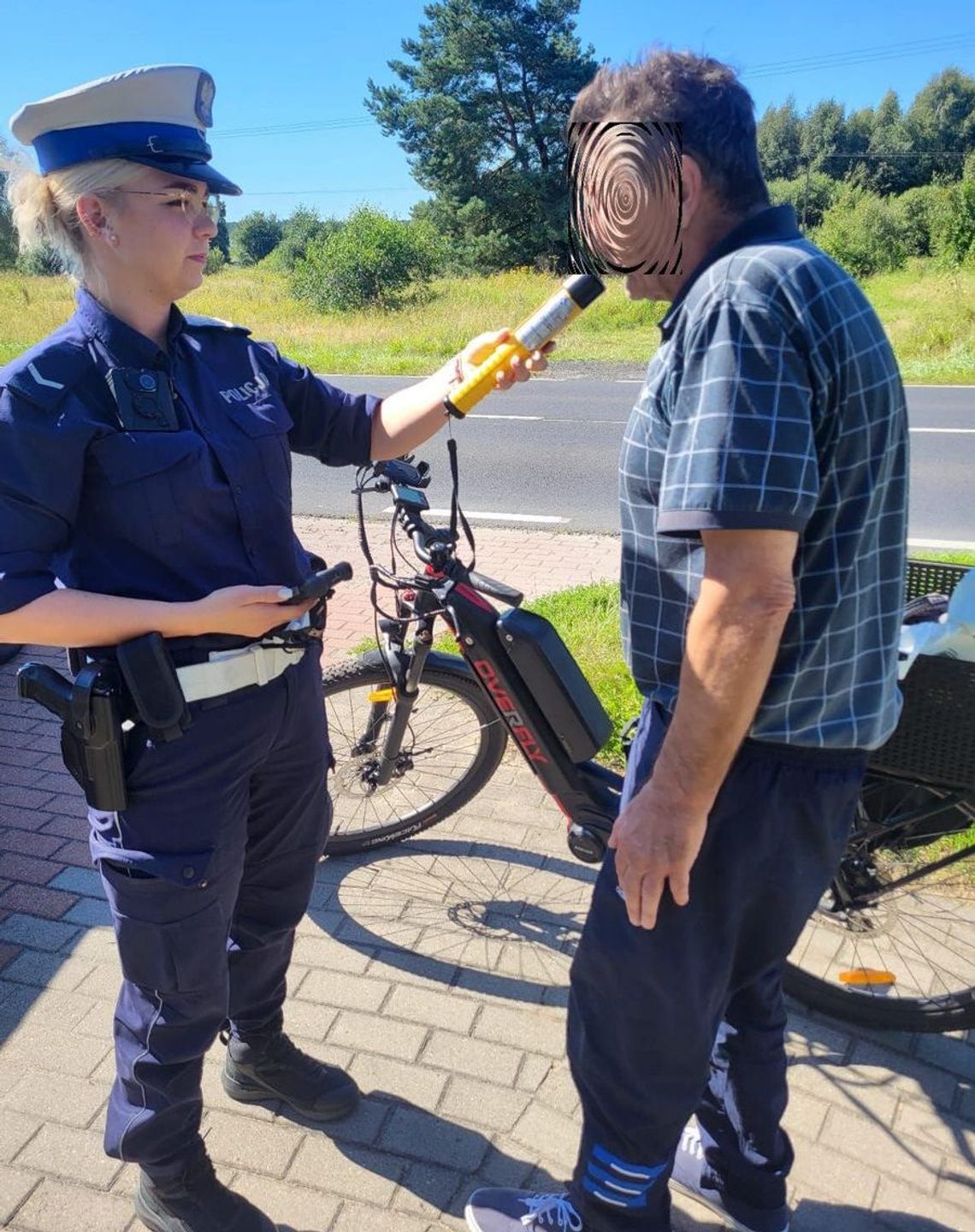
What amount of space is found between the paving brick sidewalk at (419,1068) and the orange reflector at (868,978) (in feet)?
0.44

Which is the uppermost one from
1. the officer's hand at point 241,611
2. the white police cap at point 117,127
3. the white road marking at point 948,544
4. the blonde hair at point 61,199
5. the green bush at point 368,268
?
the green bush at point 368,268

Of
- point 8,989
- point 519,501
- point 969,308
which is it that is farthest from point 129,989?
point 969,308

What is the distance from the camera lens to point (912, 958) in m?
2.65

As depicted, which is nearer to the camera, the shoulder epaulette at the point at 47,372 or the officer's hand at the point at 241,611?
the shoulder epaulette at the point at 47,372

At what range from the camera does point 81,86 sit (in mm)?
1678

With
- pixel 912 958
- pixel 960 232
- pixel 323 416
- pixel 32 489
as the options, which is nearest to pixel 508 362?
pixel 323 416

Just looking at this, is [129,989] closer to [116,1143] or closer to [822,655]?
[116,1143]

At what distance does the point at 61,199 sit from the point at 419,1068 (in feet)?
6.89

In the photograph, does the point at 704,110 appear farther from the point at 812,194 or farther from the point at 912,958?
the point at 812,194

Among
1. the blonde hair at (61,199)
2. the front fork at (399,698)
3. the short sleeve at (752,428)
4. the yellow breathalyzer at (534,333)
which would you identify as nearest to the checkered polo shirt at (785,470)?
the short sleeve at (752,428)

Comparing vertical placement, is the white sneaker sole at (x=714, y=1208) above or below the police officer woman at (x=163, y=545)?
below

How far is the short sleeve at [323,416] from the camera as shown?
215 cm

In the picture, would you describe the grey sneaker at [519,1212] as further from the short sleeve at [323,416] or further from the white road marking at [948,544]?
the white road marking at [948,544]

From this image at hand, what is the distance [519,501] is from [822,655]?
675 cm
